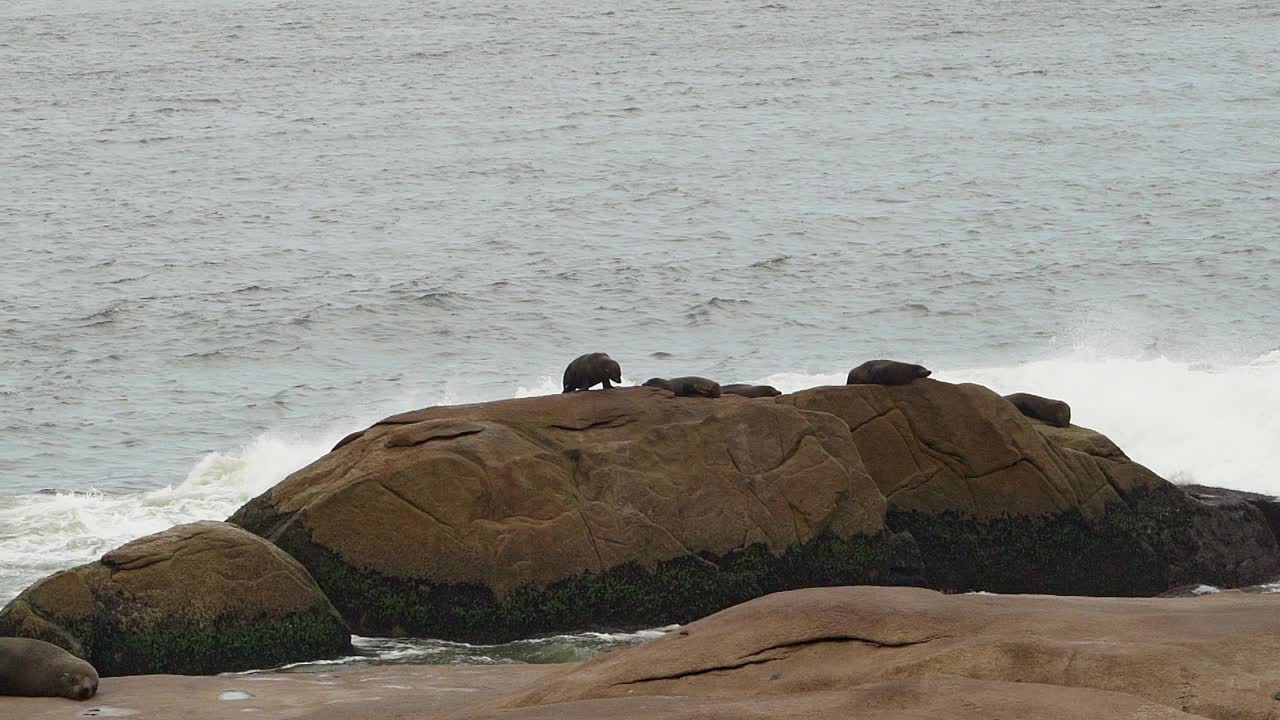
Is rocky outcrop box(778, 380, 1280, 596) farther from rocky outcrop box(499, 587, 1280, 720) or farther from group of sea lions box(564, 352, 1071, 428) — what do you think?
rocky outcrop box(499, 587, 1280, 720)

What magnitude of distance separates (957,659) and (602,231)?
27.3 meters

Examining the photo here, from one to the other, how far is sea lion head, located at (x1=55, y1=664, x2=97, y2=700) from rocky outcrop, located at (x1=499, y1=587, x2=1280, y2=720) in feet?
9.99

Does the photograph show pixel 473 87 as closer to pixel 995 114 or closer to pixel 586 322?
pixel 995 114

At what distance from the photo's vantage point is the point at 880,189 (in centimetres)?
3712

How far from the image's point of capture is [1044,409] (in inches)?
650

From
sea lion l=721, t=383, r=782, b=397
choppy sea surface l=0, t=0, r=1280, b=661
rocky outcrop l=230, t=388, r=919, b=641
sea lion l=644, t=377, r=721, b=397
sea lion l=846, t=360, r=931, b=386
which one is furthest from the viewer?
choppy sea surface l=0, t=0, r=1280, b=661

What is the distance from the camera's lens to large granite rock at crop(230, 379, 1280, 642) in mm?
13594

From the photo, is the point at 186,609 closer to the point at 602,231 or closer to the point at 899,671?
the point at 899,671

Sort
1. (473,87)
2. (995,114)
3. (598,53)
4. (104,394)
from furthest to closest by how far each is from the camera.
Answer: (598,53) → (473,87) → (995,114) → (104,394)

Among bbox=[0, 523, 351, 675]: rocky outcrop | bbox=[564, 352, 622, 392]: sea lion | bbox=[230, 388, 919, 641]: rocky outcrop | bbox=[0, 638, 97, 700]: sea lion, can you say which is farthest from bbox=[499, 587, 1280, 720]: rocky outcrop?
bbox=[564, 352, 622, 392]: sea lion

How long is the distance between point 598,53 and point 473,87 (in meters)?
6.56

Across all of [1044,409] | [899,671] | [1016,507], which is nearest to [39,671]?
[899,671]

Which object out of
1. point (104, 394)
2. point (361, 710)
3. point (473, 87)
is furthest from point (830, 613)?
point (473, 87)

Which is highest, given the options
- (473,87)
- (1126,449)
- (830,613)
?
(473,87)
